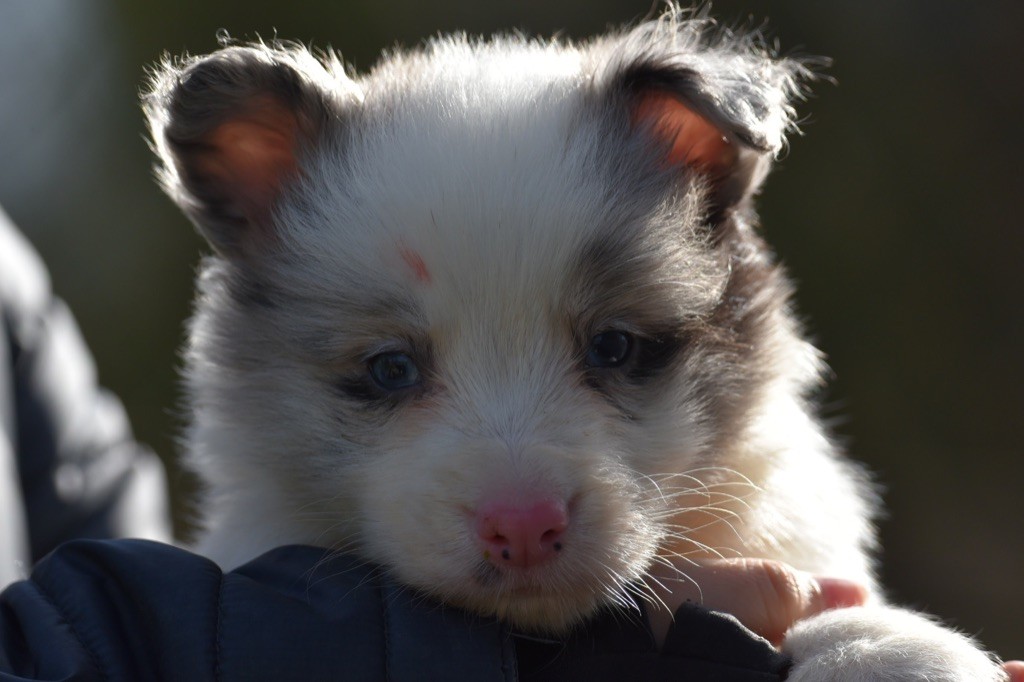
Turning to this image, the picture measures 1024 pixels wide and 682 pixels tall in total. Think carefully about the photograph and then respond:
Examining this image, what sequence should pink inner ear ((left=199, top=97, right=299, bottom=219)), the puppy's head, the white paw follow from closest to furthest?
the white paw < the puppy's head < pink inner ear ((left=199, top=97, right=299, bottom=219))

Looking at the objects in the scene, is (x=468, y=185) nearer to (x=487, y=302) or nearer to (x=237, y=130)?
(x=487, y=302)

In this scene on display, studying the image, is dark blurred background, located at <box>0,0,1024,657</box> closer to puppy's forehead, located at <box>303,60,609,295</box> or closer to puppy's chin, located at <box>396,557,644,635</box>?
puppy's forehead, located at <box>303,60,609,295</box>

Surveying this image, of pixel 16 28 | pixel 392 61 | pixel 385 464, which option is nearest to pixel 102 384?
pixel 16 28

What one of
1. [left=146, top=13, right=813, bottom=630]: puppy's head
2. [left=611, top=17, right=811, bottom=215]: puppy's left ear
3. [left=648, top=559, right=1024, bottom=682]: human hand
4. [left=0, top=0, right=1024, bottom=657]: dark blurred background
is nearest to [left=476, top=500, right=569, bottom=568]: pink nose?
[left=146, top=13, right=813, bottom=630]: puppy's head

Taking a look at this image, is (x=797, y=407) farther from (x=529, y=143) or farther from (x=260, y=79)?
(x=260, y=79)

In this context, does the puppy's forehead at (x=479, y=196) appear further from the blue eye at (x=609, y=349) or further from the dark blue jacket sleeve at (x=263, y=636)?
the dark blue jacket sleeve at (x=263, y=636)

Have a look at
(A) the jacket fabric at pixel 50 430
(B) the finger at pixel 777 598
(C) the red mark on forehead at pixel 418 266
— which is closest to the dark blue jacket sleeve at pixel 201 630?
(B) the finger at pixel 777 598
